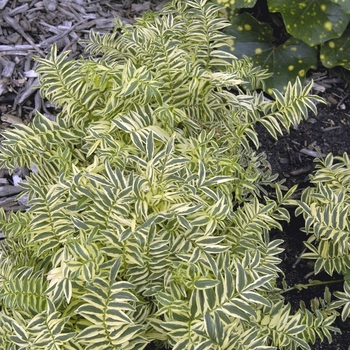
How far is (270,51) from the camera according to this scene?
2.53 metres

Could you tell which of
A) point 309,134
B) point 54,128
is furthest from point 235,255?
point 309,134

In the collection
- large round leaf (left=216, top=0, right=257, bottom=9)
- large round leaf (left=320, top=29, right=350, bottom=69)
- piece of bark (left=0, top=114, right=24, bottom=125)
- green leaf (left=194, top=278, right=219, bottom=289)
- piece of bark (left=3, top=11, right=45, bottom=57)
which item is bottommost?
piece of bark (left=0, top=114, right=24, bottom=125)

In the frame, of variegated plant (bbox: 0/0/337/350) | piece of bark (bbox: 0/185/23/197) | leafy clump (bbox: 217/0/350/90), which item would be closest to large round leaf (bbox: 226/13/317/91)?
leafy clump (bbox: 217/0/350/90)

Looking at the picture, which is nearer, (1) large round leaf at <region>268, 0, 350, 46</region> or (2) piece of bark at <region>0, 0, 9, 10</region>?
(1) large round leaf at <region>268, 0, 350, 46</region>

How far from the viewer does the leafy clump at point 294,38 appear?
7.69ft

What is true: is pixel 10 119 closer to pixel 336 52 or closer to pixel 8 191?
pixel 8 191

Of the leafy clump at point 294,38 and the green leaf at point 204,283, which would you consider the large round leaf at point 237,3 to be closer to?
the leafy clump at point 294,38

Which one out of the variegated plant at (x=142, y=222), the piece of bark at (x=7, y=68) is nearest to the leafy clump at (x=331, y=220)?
the variegated plant at (x=142, y=222)

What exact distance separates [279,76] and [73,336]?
5.77 feet

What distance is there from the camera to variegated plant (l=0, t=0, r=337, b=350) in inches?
45.7

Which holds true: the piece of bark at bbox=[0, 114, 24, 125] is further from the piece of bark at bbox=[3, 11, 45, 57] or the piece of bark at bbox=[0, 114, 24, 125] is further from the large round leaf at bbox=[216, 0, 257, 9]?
the large round leaf at bbox=[216, 0, 257, 9]

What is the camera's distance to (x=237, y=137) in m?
1.53

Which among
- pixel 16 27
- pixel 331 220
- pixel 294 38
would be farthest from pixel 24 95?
pixel 331 220

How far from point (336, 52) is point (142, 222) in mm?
1641
